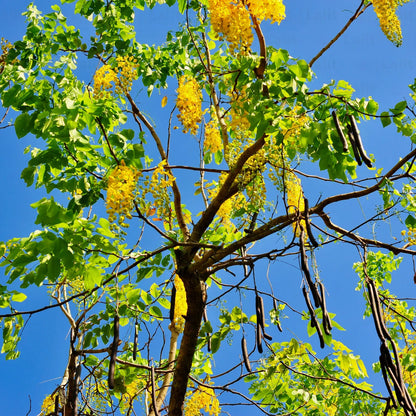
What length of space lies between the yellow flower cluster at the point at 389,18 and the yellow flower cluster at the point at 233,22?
1204 mm

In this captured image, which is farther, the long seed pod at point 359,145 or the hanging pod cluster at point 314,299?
the long seed pod at point 359,145

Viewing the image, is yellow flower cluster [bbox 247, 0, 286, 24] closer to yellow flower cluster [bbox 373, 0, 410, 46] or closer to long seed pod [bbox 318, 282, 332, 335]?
yellow flower cluster [bbox 373, 0, 410, 46]

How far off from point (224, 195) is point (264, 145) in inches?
18.8

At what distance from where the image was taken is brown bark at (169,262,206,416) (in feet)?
10.5

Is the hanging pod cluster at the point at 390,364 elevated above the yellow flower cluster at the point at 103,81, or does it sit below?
below

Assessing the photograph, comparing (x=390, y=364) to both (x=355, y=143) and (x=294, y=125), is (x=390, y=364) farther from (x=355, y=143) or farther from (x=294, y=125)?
(x=294, y=125)

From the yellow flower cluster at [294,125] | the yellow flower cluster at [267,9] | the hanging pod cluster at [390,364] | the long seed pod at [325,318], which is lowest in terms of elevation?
the hanging pod cluster at [390,364]

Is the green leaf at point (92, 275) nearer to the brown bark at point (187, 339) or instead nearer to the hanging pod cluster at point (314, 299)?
the brown bark at point (187, 339)

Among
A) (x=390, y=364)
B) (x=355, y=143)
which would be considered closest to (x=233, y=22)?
(x=355, y=143)

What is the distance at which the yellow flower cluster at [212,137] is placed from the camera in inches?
149

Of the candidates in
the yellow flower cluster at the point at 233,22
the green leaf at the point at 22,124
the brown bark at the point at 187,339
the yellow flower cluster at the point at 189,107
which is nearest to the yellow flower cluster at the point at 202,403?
the brown bark at the point at 187,339

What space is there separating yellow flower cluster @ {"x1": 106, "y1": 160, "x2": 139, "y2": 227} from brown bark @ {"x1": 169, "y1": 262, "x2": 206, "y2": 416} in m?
0.72

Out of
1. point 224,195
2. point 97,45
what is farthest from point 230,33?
point 97,45

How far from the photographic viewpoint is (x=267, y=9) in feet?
10.4
